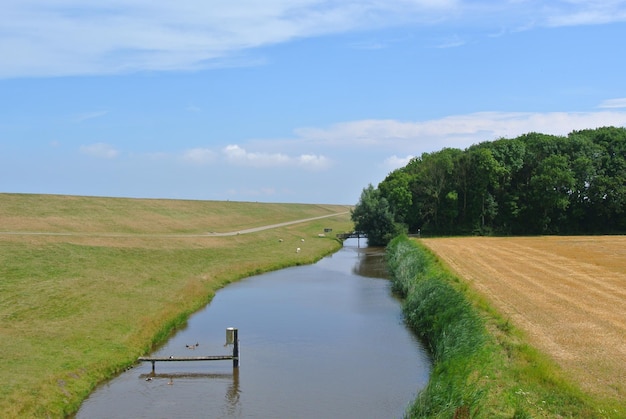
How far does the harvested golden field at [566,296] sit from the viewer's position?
57.2 feet

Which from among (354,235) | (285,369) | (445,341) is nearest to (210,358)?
(285,369)

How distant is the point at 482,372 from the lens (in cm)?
1659

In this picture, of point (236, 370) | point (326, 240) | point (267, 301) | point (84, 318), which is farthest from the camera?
point (326, 240)

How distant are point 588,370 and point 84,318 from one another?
20390 mm

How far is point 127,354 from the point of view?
23.1m

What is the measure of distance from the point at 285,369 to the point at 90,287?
15.9 meters

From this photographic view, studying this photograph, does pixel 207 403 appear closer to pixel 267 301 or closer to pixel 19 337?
pixel 19 337

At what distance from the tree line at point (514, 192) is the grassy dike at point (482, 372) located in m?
50.5

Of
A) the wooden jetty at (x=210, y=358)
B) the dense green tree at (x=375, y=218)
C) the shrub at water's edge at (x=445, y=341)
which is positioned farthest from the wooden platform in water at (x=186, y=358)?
→ the dense green tree at (x=375, y=218)

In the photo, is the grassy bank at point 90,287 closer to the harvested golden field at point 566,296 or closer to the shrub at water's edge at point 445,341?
the shrub at water's edge at point 445,341

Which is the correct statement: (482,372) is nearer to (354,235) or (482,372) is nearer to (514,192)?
(514,192)

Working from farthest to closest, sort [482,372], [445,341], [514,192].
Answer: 1. [514,192]
2. [445,341]
3. [482,372]

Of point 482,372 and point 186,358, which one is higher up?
point 482,372

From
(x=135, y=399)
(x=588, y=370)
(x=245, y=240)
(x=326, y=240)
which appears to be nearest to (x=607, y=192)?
(x=326, y=240)
